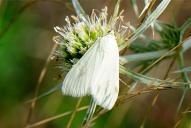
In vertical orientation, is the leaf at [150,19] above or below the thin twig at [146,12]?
below

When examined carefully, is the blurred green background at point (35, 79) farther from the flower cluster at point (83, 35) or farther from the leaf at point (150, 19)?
the leaf at point (150, 19)

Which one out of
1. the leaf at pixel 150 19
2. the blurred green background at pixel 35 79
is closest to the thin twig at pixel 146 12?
the leaf at pixel 150 19

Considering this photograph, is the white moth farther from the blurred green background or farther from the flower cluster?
the blurred green background

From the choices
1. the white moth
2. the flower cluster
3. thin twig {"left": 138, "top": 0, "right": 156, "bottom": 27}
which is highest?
the flower cluster

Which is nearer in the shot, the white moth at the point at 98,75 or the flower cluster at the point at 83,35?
the white moth at the point at 98,75

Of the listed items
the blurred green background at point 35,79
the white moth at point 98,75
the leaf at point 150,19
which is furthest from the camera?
the blurred green background at point 35,79

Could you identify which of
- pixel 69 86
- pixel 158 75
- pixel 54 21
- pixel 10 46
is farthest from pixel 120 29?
pixel 54 21

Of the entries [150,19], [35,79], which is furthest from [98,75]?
[35,79]

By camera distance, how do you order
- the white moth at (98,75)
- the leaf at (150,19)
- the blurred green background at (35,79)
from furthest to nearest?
1. the blurred green background at (35,79)
2. the leaf at (150,19)
3. the white moth at (98,75)

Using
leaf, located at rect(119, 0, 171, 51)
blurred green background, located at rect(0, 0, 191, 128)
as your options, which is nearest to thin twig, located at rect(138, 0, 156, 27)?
leaf, located at rect(119, 0, 171, 51)

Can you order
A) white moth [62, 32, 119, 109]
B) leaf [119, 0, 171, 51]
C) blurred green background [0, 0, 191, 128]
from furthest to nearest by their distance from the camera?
blurred green background [0, 0, 191, 128] < leaf [119, 0, 171, 51] < white moth [62, 32, 119, 109]
